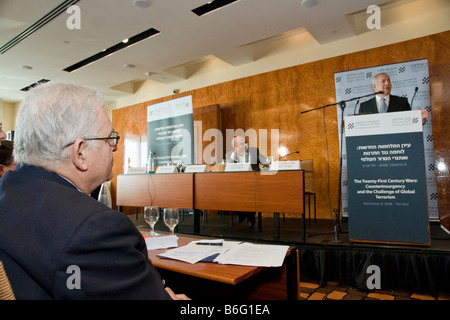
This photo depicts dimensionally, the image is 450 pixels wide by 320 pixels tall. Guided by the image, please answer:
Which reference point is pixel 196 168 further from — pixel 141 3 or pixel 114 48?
pixel 114 48

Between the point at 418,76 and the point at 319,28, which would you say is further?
the point at 319,28

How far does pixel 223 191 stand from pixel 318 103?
108 inches

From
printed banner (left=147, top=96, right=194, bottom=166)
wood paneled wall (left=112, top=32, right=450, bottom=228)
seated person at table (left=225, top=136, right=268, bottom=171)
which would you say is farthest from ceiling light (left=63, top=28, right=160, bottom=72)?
seated person at table (left=225, top=136, right=268, bottom=171)

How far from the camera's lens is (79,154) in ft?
2.66

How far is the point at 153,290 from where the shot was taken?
0.68 meters

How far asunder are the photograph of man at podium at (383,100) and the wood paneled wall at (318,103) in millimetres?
374

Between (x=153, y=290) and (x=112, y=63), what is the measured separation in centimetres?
592

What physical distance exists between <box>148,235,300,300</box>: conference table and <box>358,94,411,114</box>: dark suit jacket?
12.1 ft

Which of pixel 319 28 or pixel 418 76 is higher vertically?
pixel 319 28

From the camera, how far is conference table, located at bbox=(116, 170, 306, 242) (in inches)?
119

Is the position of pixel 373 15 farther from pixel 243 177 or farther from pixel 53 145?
pixel 53 145

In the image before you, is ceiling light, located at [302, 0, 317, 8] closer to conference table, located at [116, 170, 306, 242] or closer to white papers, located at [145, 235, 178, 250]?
conference table, located at [116, 170, 306, 242]

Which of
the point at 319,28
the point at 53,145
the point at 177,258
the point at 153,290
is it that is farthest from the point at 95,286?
the point at 319,28

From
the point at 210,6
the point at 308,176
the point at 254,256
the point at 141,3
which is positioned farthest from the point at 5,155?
the point at 308,176
